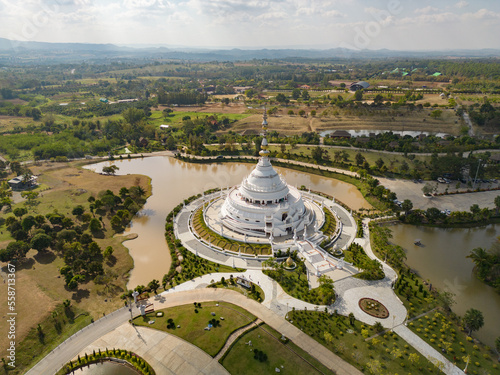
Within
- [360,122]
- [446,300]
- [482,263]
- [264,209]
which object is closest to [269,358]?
[446,300]

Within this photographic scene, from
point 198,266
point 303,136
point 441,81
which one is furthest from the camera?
point 441,81

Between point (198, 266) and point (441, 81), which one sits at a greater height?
point (441, 81)

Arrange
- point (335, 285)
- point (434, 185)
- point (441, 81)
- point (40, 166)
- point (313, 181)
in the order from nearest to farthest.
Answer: point (335, 285) → point (434, 185) → point (313, 181) → point (40, 166) → point (441, 81)

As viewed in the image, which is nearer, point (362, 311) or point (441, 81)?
point (362, 311)

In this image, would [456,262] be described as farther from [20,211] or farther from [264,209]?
[20,211]

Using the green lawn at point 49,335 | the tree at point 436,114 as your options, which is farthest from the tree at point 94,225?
the tree at point 436,114

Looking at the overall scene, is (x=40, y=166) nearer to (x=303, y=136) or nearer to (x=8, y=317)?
(x=8, y=317)

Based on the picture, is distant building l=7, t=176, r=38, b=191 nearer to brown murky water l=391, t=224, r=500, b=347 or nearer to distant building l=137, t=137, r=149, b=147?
distant building l=137, t=137, r=149, b=147

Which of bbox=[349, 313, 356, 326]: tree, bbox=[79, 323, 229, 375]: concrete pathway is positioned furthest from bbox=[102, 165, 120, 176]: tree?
bbox=[349, 313, 356, 326]: tree

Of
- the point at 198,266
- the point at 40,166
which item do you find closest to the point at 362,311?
the point at 198,266
